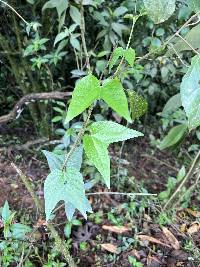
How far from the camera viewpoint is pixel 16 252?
1531mm

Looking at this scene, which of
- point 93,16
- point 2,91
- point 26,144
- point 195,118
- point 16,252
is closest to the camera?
point 195,118

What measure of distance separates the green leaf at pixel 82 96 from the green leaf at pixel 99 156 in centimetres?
10

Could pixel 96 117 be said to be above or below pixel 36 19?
below

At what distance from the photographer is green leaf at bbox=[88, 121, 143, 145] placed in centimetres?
91

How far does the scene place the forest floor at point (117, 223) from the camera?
1.66 m

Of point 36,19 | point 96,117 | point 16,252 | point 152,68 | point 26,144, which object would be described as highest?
point 36,19

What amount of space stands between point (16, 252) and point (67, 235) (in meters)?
0.21

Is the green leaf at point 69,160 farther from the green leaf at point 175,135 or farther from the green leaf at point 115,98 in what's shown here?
the green leaf at point 175,135

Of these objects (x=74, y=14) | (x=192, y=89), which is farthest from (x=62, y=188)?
(x=74, y=14)

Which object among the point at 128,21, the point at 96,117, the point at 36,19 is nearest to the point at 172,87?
the point at 128,21

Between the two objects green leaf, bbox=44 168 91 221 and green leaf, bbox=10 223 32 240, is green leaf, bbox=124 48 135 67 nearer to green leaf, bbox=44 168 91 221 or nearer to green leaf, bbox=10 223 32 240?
green leaf, bbox=44 168 91 221

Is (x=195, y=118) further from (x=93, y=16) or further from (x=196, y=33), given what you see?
(x=93, y=16)

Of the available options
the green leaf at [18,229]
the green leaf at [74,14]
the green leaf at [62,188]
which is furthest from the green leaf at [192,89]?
the green leaf at [74,14]

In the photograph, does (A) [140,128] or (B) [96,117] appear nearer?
(B) [96,117]
